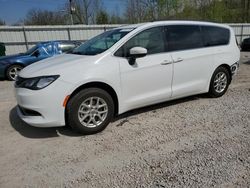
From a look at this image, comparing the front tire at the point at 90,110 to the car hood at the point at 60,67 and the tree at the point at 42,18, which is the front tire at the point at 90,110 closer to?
the car hood at the point at 60,67

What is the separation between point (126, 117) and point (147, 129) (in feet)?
2.13

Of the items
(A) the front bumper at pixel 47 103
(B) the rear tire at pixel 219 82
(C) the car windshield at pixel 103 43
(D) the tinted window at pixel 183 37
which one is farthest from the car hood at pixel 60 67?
(B) the rear tire at pixel 219 82

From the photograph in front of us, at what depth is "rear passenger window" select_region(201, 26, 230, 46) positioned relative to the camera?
4.68 metres

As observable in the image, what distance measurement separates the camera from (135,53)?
3.52 m

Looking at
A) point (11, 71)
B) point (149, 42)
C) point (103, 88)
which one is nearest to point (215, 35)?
point (149, 42)

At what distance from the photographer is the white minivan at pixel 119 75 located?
10.5 ft

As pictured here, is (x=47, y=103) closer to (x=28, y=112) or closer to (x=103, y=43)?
(x=28, y=112)

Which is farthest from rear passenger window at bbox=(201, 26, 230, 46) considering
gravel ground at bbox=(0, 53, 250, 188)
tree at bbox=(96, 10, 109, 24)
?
tree at bbox=(96, 10, 109, 24)

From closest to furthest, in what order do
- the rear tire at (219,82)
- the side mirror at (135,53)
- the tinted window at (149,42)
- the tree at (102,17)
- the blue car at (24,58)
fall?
the side mirror at (135,53), the tinted window at (149,42), the rear tire at (219,82), the blue car at (24,58), the tree at (102,17)

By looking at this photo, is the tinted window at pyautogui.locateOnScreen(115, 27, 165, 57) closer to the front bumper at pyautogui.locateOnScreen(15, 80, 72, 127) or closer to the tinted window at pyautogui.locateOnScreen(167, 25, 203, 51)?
the tinted window at pyautogui.locateOnScreen(167, 25, 203, 51)

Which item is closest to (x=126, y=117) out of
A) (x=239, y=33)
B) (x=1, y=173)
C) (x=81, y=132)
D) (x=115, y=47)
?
(x=81, y=132)

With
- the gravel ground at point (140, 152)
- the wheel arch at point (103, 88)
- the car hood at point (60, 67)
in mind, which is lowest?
the gravel ground at point (140, 152)

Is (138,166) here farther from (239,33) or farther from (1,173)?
(239,33)

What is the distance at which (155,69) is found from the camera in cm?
387
